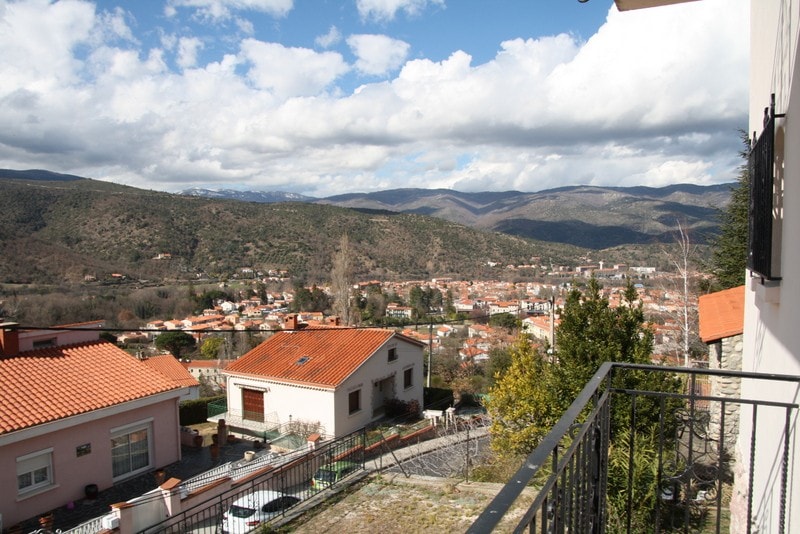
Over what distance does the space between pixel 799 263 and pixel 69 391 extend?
14.0 m

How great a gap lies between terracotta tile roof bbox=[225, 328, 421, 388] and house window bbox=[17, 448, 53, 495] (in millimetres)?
8282

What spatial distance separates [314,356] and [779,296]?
60.8 ft

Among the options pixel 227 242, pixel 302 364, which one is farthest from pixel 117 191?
pixel 302 364

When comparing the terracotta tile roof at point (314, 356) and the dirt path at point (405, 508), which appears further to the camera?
the terracotta tile roof at point (314, 356)

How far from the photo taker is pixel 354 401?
19031 mm

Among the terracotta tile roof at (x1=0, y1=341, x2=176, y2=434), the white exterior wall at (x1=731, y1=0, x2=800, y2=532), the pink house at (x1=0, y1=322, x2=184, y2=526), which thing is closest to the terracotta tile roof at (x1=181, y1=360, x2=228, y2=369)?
the pink house at (x1=0, y1=322, x2=184, y2=526)

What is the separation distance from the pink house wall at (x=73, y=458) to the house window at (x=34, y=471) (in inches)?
3.6

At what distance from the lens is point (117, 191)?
59.4 meters

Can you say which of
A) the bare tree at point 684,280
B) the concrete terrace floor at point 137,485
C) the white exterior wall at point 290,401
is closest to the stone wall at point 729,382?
the bare tree at point 684,280

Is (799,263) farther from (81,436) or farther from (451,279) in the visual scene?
(451,279)

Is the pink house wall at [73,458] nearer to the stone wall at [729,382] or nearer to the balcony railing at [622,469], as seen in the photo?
the balcony railing at [622,469]

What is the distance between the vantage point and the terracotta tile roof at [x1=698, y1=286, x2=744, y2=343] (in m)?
7.78

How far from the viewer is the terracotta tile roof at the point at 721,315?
25.5 feet

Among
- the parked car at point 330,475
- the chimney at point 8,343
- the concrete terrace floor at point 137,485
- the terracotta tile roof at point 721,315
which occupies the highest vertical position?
the terracotta tile roof at point 721,315
